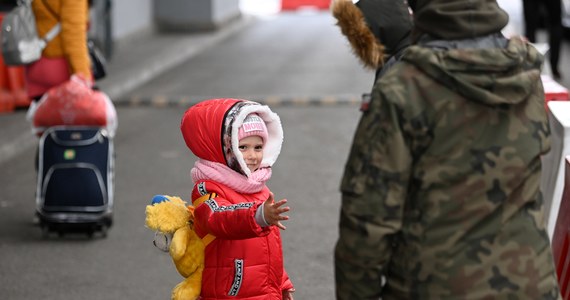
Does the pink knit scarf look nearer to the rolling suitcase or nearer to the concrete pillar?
the rolling suitcase

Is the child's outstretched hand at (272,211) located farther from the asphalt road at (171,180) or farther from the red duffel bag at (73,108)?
the red duffel bag at (73,108)

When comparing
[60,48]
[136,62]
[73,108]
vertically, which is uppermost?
[60,48]

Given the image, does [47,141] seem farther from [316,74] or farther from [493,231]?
[316,74]

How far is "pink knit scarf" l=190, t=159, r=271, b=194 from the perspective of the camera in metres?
4.51

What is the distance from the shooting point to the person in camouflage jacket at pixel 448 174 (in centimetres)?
328

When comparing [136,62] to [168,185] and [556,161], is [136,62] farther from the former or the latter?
[556,161]

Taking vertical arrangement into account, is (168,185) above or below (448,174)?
below

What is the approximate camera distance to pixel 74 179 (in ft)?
25.3

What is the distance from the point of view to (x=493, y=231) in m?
3.35

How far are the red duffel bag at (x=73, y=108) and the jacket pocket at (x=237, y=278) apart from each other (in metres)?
3.53

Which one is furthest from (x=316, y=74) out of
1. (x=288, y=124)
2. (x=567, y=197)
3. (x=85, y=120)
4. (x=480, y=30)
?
(x=480, y=30)

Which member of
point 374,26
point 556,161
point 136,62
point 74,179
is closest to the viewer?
point 374,26

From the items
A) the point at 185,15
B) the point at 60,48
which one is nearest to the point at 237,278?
the point at 60,48

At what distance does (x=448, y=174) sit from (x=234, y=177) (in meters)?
1.35
